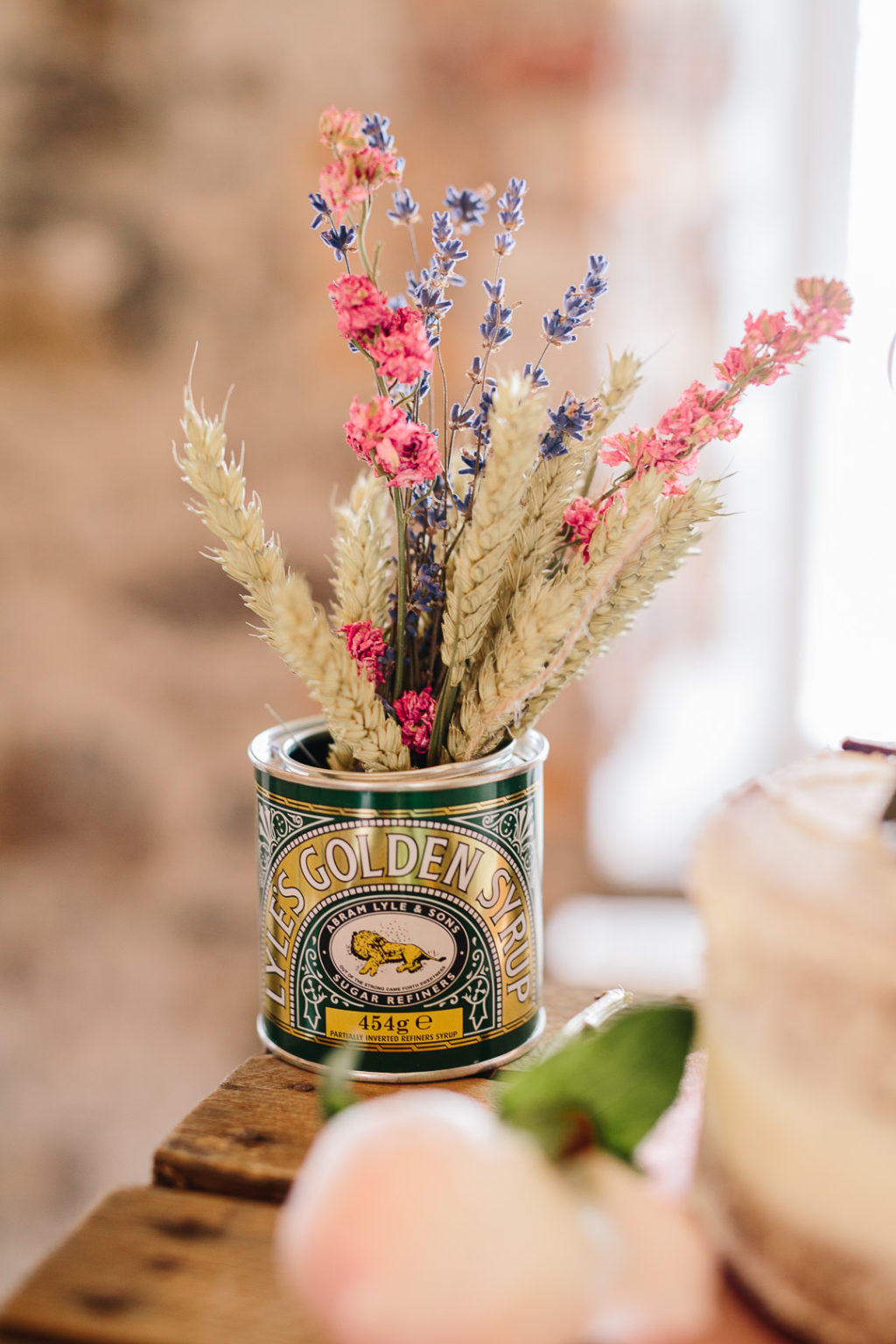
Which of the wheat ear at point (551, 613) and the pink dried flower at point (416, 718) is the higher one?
the wheat ear at point (551, 613)

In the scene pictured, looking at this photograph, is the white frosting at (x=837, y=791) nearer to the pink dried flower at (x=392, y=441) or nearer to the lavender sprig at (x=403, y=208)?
the pink dried flower at (x=392, y=441)

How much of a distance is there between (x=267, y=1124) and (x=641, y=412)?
3.01ft

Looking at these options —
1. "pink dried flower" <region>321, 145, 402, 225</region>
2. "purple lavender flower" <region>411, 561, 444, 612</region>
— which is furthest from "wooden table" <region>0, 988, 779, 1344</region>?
"pink dried flower" <region>321, 145, 402, 225</region>

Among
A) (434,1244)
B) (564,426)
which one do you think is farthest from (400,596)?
(434,1244)

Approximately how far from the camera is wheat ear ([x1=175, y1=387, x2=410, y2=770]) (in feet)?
1.83

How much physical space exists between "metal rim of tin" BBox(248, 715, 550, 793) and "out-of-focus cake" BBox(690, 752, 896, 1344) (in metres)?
0.19

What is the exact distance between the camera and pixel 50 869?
4.21 ft

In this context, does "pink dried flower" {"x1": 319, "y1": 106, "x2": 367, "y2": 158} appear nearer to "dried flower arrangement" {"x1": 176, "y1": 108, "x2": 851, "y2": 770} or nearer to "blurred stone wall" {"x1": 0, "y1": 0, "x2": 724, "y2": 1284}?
"dried flower arrangement" {"x1": 176, "y1": 108, "x2": 851, "y2": 770}

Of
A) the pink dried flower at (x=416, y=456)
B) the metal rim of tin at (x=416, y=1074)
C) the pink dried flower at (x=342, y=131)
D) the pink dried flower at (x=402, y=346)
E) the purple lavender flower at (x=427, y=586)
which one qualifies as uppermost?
the pink dried flower at (x=342, y=131)

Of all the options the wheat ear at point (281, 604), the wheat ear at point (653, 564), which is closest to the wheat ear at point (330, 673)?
the wheat ear at point (281, 604)

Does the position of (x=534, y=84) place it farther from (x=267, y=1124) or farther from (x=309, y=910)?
(x=267, y=1124)

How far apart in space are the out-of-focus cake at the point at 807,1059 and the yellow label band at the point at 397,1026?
0.67 feet

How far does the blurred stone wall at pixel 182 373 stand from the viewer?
1.16 metres

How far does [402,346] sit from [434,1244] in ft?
1.31
